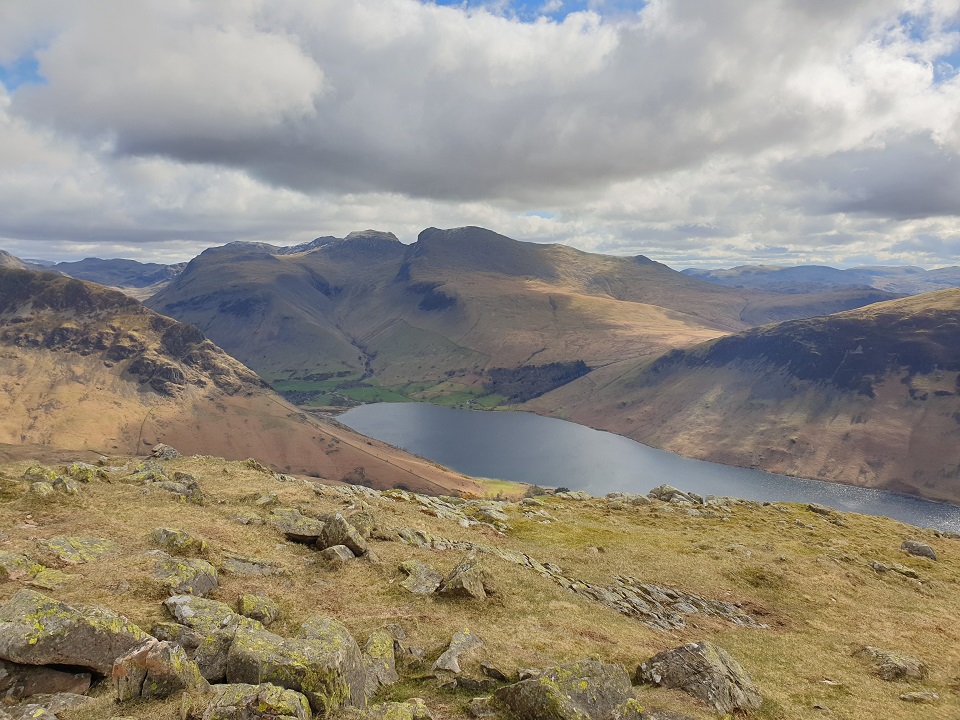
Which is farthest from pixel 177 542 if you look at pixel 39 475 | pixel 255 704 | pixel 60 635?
pixel 255 704

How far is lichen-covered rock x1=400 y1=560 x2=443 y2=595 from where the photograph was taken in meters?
33.6

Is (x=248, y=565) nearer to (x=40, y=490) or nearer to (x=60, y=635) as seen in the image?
(x=60, y=635)

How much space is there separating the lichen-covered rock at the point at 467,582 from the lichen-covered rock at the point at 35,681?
19950 mm

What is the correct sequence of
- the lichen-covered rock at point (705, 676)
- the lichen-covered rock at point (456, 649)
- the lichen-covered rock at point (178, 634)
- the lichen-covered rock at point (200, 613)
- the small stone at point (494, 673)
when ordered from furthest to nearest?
the lichen-covered rock at point (705, 676) → the lichen-covered rock at point (456, 649) → the small stone at point (494, 673) → the lichen-covered rock at point (200, 613) → the lichen-covered rock at point (178, 634)

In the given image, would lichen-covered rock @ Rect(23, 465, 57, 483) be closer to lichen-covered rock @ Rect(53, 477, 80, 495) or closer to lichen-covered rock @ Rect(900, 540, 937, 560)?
lichen-covered rock @ Rect(53, 477, 80, 495)

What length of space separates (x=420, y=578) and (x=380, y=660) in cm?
1269

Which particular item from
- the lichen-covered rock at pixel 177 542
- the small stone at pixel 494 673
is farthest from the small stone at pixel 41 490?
the small stone at pixel 494 673

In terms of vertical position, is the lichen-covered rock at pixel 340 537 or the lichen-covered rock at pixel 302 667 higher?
the lichen-covered rock at pixel 302 667

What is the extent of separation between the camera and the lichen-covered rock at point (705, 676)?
23.6 metres

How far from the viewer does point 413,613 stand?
3006 cm

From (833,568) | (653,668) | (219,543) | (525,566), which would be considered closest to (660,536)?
(833,568)

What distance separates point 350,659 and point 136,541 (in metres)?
20.4

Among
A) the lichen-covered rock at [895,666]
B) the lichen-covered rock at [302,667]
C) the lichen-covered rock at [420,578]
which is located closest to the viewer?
the lichen-covered rock at [302,667]

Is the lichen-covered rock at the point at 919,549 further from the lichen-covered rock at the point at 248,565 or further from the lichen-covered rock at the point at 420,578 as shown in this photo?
the lichen-covered rock at the point at 248,565
